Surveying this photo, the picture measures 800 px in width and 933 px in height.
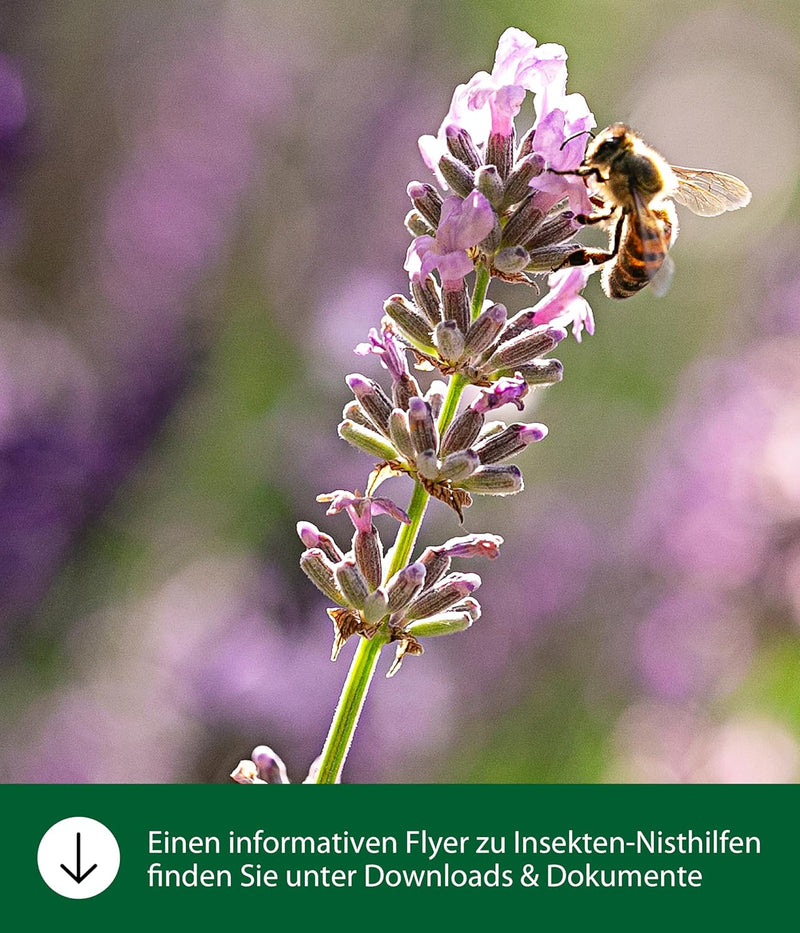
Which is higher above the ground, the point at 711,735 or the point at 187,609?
the point at 187,609

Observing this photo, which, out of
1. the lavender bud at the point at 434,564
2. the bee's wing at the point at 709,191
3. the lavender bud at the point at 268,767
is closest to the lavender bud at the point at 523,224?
the lavender bud at the point at 434,564

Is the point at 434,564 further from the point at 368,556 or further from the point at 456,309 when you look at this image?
the point at 456,309

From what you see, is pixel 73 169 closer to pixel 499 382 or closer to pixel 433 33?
pixel 433 33

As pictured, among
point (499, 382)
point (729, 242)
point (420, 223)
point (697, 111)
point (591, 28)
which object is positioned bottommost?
point (499, 382)

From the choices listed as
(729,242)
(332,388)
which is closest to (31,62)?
(332,388)

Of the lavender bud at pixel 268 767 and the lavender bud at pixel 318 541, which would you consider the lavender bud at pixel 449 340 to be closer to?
the lavender bud at pixel 318 541
